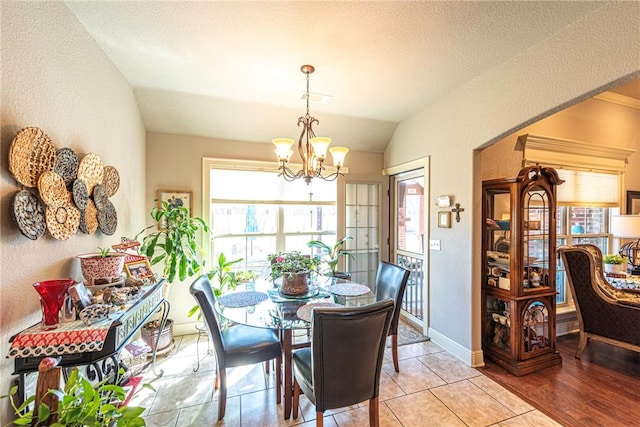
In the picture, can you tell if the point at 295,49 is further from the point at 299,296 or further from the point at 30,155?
the point at 299,296

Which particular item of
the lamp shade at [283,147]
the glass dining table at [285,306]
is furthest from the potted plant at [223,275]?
the lamp shade at [283,147]

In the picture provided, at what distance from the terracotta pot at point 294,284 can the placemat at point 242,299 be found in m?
0.20

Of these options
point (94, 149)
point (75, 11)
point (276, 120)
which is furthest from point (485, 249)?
point (75, 11)

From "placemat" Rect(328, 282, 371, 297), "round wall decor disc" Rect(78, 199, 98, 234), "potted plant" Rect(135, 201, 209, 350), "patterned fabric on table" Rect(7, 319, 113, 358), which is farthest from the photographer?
"potted plant" Rect(135, 201, 209, 350)

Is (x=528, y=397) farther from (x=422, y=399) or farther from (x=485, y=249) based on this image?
(x=485, y=249)

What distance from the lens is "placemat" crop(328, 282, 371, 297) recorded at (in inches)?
96.2

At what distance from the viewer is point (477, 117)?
2.55 meters

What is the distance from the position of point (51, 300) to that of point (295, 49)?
7.14ft

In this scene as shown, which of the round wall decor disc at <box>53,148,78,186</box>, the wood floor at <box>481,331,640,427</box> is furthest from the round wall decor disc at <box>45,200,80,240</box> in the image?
the wood floor at <box>481,331,640,427</box>

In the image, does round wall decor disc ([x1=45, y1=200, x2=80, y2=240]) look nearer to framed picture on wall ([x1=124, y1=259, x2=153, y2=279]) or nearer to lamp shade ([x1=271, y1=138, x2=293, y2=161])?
framed picture on wall ([x1=124, y1=259, x2=153, y2=279])

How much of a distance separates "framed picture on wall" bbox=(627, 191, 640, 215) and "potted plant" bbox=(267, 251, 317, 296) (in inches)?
176

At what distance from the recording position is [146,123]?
310 cm

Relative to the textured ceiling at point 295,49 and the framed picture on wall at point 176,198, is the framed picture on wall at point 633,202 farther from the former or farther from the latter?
the framed picture on wall at point 176,198

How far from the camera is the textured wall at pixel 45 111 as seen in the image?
4.16ft
